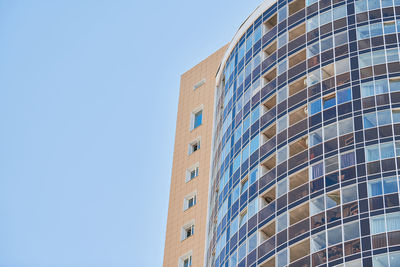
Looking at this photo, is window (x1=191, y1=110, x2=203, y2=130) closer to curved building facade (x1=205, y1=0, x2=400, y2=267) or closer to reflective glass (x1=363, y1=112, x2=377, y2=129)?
curved building facade (x1=205, y1=0, x2=400, y2=267)

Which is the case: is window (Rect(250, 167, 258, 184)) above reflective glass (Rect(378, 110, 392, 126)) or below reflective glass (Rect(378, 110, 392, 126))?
below

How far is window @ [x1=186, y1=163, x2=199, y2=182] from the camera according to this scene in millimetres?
95125

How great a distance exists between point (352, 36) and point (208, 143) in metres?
20.0

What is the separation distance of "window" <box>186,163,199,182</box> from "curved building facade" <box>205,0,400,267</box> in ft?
11.1

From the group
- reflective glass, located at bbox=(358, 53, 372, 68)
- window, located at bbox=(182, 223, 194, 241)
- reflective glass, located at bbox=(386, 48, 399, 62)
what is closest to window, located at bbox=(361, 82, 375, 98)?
reflective glass, located at bbox=(358, 53, 372, 68)

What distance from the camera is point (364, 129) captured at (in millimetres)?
74938

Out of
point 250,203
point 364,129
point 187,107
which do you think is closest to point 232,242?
point 250,203

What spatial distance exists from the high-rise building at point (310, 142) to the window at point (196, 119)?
6.05 m

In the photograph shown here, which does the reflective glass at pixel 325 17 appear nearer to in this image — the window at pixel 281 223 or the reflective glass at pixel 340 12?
the reflective glass at pixel 340 12

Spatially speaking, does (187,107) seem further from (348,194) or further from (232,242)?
(348,194)

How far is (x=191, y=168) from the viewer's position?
314ft

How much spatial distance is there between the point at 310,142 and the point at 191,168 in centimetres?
2058

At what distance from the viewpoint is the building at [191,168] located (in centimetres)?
8956

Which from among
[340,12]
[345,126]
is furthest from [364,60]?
[345,126]
